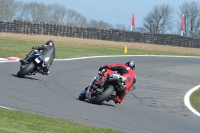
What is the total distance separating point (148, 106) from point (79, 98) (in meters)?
1.86

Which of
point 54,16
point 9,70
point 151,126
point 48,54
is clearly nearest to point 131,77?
point 151,126

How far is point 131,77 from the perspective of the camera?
13695 mm

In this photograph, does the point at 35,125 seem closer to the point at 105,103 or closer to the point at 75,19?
the point at 105,103

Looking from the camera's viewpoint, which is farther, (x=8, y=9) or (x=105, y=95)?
(x=8, y=9)

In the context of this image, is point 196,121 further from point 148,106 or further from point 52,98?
point 52,98

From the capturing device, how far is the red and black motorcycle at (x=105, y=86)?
13125 mm

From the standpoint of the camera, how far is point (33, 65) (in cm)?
1667

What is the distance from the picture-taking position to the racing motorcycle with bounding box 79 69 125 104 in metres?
13.1

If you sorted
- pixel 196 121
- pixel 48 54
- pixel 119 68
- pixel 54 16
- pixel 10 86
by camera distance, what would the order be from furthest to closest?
pixel 54 16 → pixel 48 54 → pixel 10 86 → pixel 119 68 → pixel 196 121

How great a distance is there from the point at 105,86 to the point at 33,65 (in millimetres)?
3969

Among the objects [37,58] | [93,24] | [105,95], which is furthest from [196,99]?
[93,24]

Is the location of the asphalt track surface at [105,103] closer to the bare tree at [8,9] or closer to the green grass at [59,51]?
the green grass at [59,51]

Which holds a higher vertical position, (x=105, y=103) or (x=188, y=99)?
(x=105, y=103)

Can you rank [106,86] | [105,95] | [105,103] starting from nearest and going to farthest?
[105,95], [106,86], [105,103]
